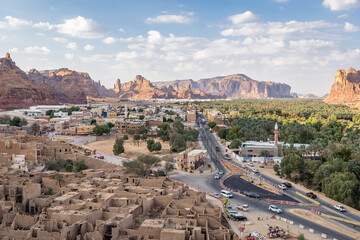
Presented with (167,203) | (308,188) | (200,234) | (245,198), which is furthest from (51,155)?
(308,188)

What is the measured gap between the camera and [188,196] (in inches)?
1176

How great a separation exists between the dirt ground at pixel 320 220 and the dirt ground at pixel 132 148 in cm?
2720

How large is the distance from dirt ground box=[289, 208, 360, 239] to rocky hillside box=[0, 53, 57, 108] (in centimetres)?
12437

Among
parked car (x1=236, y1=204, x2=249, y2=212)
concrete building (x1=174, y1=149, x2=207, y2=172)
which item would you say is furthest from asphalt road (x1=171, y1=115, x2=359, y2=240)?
concrete building (x1=174, y1=149, x2=207, y2=172)

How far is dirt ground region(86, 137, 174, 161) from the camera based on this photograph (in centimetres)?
5730

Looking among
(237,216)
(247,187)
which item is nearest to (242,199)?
(247,187)

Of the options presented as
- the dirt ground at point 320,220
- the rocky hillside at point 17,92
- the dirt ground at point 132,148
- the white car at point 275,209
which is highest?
the rocky hillside at point 17,92

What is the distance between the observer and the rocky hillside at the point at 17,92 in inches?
5000

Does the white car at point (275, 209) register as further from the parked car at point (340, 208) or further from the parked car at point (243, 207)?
the parked car at point (340, 208)

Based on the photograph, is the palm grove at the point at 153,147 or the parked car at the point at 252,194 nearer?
the parked car at the point at 252,194

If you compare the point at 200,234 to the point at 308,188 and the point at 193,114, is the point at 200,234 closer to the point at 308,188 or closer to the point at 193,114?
the point at 308,188

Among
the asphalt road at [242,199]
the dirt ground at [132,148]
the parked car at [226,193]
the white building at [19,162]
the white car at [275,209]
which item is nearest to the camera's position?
the asphalt road at [242,199]

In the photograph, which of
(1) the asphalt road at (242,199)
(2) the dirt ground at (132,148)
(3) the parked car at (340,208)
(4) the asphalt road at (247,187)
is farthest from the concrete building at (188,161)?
(3) the parked car at (340,208)

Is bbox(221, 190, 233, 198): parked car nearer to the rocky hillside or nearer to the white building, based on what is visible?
the white building
